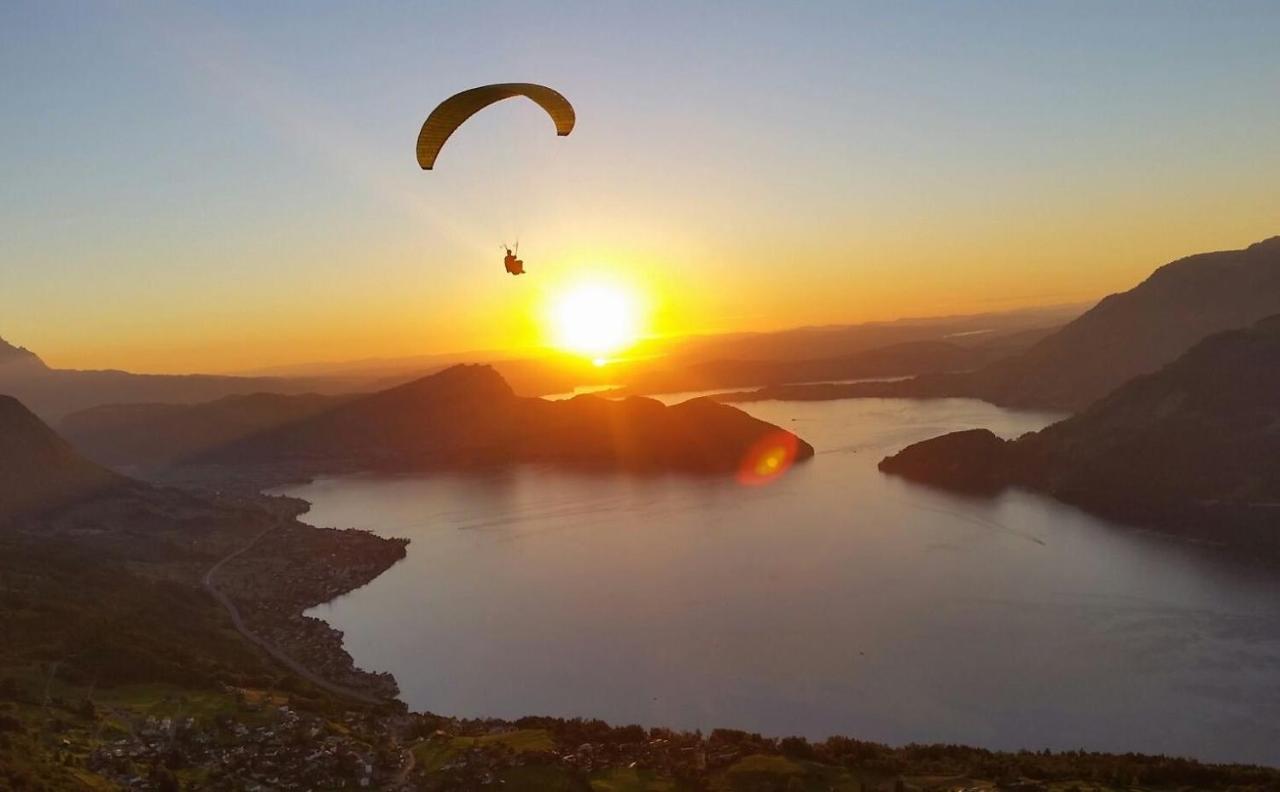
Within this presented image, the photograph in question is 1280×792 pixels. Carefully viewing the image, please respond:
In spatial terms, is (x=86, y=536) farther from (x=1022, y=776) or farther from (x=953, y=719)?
(x=1022, y=776)

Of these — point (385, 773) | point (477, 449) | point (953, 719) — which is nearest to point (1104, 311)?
point (477, 449)

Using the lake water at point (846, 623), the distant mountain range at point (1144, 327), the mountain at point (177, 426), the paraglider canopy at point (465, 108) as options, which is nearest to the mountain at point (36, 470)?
the lake water at point (846, 623)

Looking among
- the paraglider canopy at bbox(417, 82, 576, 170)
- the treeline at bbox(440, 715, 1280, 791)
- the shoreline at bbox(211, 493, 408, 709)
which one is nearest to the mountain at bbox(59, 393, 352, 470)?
the shoreline at bbox(211, 493, 408, 709)

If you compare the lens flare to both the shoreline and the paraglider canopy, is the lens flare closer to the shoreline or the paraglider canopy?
the shoreline

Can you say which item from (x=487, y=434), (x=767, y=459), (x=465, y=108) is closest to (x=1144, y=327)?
(x=767, y=459)

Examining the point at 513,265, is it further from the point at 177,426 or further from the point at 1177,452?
the point at 177,426

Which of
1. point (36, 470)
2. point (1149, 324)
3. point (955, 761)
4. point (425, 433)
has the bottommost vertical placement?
point (955, 761)
